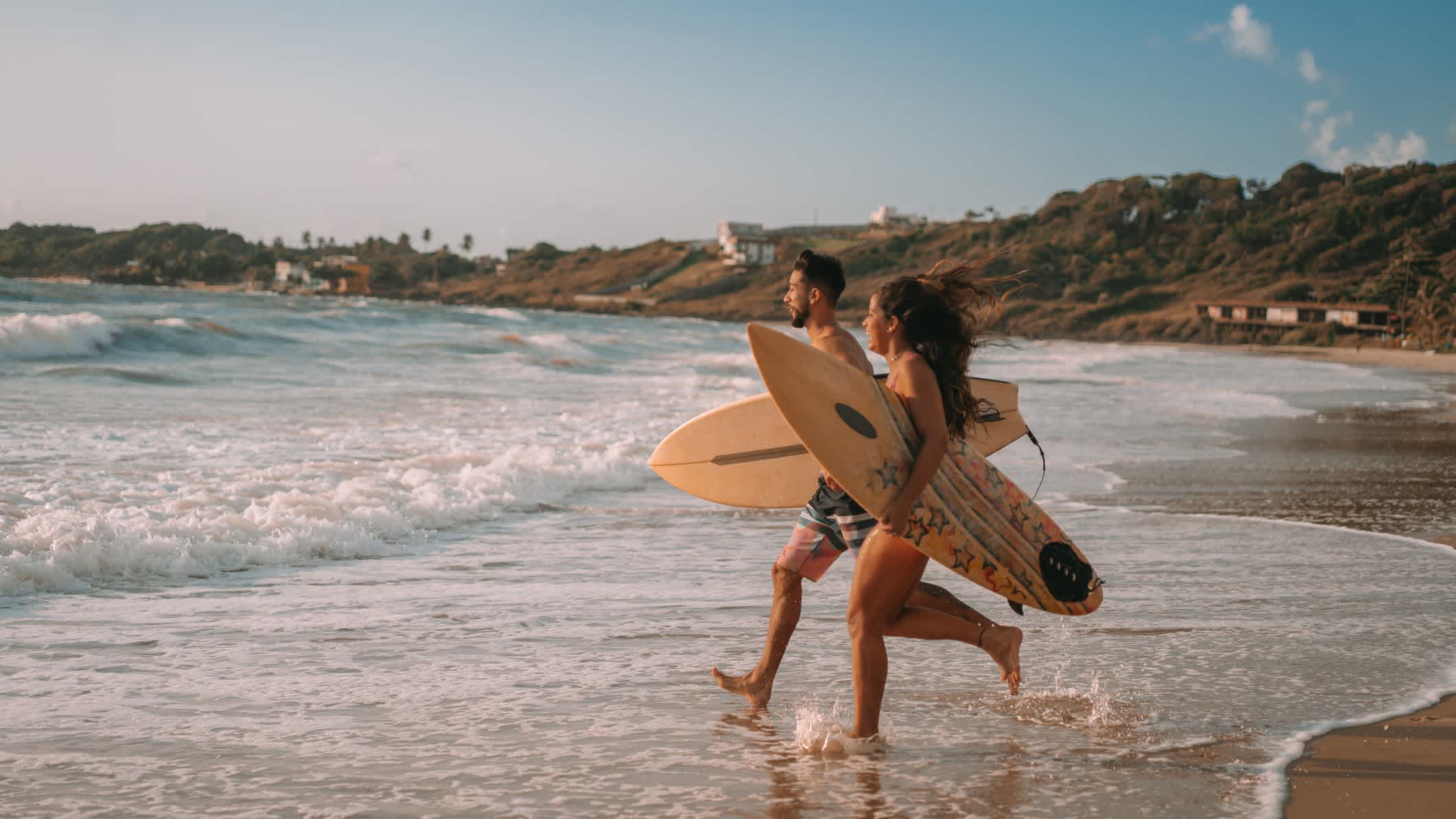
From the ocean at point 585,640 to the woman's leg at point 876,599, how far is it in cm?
21

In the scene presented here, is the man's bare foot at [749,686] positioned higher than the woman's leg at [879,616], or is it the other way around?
the woman's leg at [879,616]

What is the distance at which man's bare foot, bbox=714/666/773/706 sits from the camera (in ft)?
12.7

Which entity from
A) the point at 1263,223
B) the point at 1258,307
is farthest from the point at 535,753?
the point at 1263,223

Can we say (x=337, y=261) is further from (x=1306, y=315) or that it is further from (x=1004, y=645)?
(x=1004, y=645)

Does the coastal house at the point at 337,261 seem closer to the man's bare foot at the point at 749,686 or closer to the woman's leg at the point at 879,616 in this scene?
the man's bare foot at the point at 749,686

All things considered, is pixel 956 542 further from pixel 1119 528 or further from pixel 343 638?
pixel 1119 528

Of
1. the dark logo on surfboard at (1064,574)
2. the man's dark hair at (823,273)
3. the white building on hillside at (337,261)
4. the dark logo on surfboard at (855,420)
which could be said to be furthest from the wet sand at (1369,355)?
the white building on hillside at (337,261)

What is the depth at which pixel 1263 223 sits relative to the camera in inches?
4412

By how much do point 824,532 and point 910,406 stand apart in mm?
630

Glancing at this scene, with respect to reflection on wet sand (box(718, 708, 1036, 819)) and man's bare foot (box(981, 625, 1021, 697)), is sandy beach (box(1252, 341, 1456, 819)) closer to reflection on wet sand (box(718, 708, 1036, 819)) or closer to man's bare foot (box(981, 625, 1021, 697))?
reflection on wet sand (box(718, 708, 1036, 819))

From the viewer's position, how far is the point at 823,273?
3953mm

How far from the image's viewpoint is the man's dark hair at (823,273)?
3910mm

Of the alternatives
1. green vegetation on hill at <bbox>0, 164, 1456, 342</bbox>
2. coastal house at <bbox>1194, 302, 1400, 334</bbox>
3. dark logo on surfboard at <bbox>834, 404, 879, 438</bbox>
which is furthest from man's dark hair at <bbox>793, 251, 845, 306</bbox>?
coastal house at <bbox>1194, 302, 1400, 334</bbox>

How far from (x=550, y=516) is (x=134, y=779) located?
4906 millimetres
